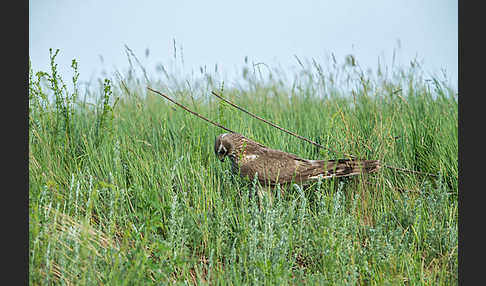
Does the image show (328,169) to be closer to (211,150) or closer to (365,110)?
(211,150)

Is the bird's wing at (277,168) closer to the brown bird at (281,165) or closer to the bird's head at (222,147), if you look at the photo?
the brown bird at (281,165)

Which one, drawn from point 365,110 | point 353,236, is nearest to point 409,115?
point 365,110

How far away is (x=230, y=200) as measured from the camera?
4.32m

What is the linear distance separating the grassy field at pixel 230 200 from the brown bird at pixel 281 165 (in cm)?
15

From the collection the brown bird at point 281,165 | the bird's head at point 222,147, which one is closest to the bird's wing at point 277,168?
the brown bird at point 281,165

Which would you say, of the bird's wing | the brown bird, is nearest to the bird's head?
the brown bird

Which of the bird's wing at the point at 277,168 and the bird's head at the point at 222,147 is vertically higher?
the bird's head at the point at 222,147

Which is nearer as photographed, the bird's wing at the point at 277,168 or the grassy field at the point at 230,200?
the grassy field at the point at 230,200

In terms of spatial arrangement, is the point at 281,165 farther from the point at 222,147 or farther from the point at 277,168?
the point at 222,147

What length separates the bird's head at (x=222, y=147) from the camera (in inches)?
179

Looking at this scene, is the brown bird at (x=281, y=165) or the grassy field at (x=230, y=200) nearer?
the grassy field at (x=230, y=200)

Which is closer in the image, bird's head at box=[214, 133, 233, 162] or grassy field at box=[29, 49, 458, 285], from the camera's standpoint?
grassy field at box=[29, 49, 458, 285]

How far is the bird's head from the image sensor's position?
4.55 m

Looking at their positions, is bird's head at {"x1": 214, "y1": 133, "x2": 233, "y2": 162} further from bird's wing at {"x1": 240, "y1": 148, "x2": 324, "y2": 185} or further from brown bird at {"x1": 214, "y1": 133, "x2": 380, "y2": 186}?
bird's wing at {"x1": 240, "y1": 148, "x2": 324, "y2": 185}
